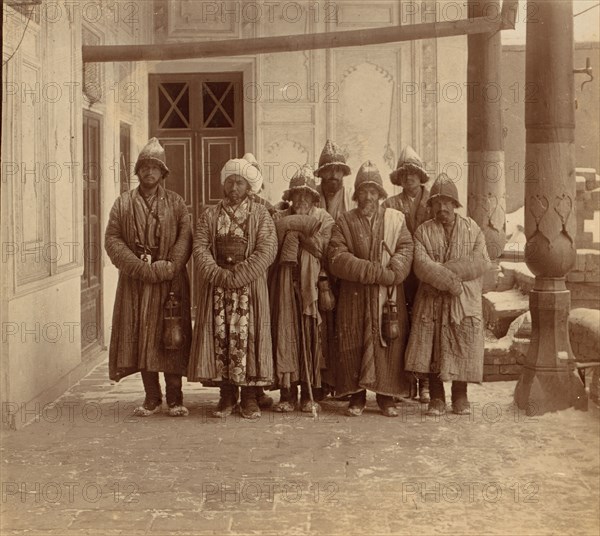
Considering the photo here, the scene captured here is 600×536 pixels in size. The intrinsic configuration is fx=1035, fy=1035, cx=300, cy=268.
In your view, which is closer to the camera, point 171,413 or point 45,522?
point 45,522

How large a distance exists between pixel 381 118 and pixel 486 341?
Answer: 4357 mm

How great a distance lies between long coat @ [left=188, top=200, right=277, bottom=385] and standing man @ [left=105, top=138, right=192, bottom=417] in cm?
16

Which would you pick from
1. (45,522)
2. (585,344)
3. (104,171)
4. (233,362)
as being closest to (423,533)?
(45,522)

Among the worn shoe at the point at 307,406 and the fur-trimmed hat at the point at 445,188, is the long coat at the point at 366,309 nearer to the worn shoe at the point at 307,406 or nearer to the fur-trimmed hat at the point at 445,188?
the worn shoe at the point at 307,406

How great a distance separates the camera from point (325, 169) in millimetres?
7840

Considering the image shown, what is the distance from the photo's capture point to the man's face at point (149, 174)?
7418mm

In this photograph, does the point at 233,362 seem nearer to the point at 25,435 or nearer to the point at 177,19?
the point at 25,435

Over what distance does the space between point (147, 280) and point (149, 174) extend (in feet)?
2.50

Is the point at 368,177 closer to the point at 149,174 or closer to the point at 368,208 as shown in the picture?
the point at 368,208

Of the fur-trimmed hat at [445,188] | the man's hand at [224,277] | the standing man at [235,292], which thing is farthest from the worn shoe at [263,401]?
the fur-trimmed hat at [445,188]

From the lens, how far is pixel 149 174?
7422mm

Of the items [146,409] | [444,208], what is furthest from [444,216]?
[146,409]

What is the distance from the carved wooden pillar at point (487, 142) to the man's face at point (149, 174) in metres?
3.73

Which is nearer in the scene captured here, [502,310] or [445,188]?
[445,188]
